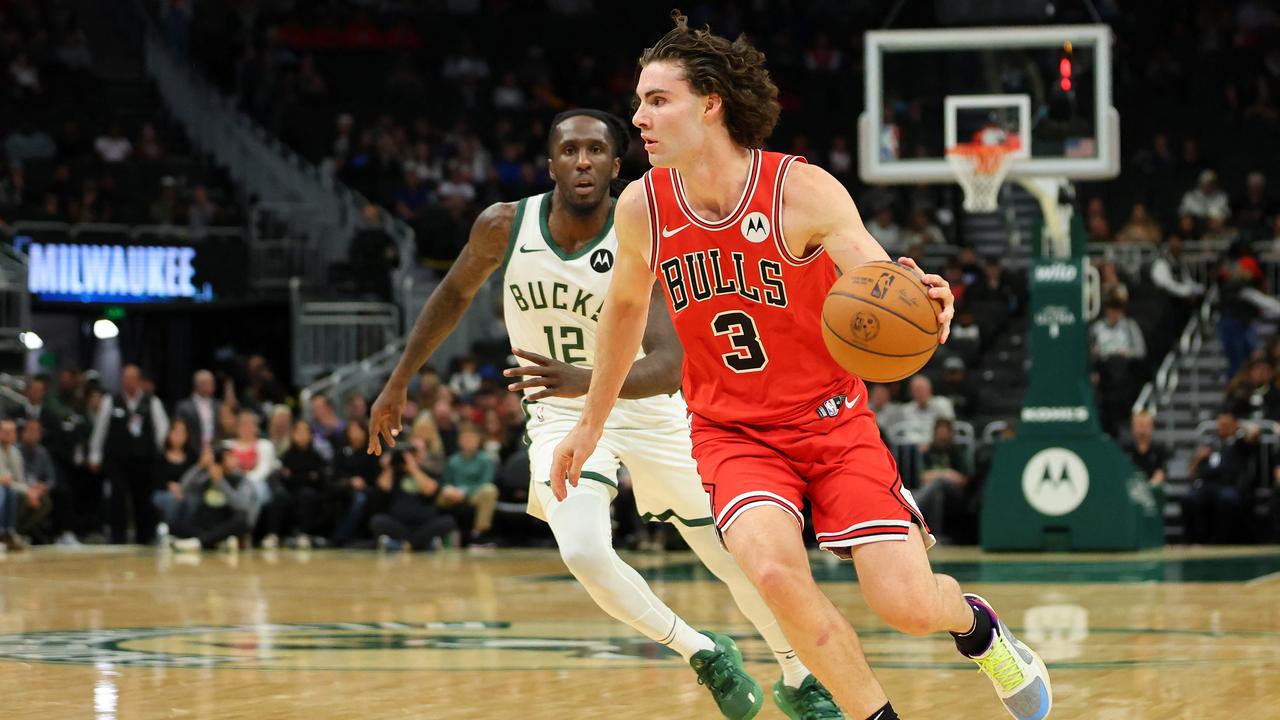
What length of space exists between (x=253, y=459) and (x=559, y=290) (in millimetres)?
11073

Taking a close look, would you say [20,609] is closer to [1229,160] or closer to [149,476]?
[149,476]

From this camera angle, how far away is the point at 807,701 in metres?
5.78

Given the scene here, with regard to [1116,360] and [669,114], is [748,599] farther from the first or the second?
[1116,360]

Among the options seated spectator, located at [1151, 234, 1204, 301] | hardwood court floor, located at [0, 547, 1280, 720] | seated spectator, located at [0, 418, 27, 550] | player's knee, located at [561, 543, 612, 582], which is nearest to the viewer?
player's knee, located at [561, 543, 612, 582]

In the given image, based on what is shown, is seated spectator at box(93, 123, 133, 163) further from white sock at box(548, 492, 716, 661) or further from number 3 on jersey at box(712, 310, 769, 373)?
number 3 on jersey at box(712, 310, 769, 373)

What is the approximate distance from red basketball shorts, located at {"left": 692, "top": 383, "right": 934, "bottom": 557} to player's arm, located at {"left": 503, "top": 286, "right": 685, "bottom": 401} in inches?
30.9

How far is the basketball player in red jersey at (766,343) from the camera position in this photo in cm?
478

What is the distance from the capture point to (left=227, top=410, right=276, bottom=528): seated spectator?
669 inches

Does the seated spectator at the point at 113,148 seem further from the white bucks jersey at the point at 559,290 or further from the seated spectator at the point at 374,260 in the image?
the white bucks jersey at the point at 559,290

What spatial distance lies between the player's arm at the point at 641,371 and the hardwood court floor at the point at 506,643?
1115 mm

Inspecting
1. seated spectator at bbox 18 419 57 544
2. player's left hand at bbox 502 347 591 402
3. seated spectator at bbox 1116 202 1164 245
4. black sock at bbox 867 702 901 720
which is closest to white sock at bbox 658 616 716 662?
player's left hand at bbox 502 347 591 402

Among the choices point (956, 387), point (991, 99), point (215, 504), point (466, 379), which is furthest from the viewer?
point (466, 379)

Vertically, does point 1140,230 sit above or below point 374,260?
above

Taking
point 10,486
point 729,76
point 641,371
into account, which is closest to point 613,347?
point 641,371
